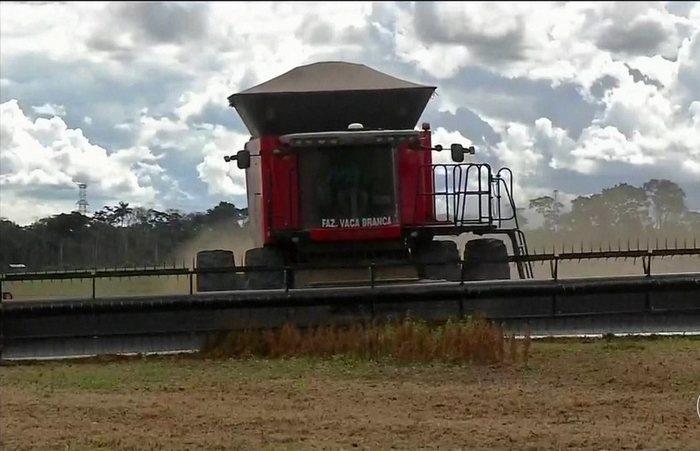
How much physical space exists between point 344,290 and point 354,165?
275 centimetres

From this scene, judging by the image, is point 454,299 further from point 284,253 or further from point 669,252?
point 284,253

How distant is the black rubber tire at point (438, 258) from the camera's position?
13.7 meters

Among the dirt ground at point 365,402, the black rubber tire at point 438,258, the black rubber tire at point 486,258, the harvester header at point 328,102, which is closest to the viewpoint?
the dirt ground at point 365,402

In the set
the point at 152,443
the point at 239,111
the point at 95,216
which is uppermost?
the point at 239,111

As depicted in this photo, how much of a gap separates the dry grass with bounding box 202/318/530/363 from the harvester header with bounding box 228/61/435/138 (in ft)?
11.7

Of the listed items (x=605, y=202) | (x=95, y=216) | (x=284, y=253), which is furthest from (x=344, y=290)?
(x=605, y=202)

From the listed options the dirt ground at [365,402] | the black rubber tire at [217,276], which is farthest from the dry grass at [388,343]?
the black rubber tire at [217,276]

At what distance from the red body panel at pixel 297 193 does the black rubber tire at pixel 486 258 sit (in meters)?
0.70

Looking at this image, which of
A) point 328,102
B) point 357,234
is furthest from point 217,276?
point 328,102

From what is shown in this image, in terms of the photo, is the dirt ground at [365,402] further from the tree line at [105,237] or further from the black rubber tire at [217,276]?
the tree line at [105,237]

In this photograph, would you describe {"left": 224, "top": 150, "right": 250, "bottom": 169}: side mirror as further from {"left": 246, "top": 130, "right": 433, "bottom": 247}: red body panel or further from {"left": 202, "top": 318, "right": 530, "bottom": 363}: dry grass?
{"left": 202, "top": 318, "right": 530, "bottom": 363}: dry grass

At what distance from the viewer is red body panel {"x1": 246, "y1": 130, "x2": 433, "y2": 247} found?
14000 millimetres

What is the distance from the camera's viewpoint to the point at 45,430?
8.02 metres

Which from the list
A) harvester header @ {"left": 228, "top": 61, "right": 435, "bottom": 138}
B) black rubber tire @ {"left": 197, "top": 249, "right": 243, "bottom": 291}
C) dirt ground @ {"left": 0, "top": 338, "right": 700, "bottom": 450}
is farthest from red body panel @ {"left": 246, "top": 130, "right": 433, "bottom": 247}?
A: dirt ground @ {"left": 0, "top": 338, "right": 700, "bottom": 450}
